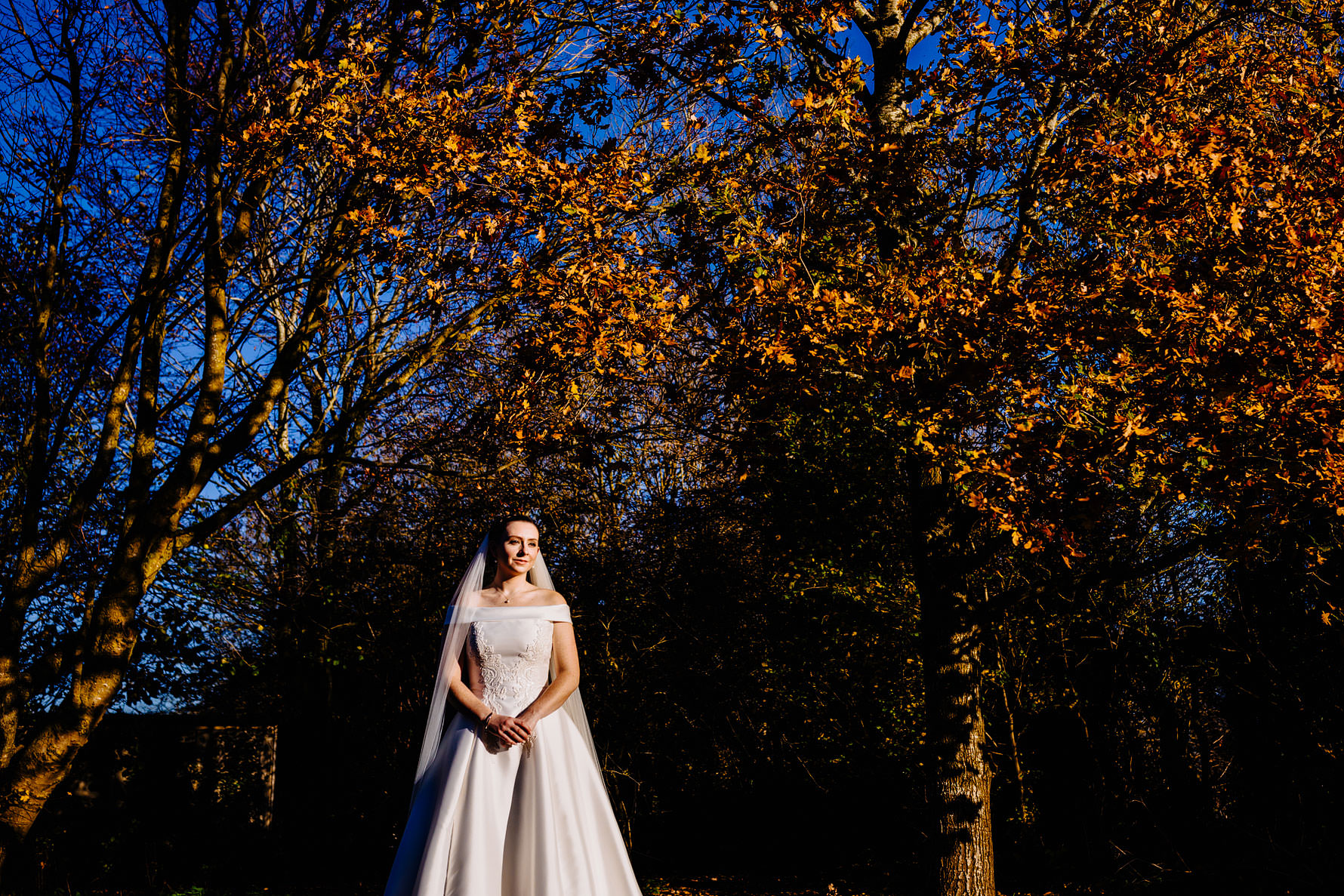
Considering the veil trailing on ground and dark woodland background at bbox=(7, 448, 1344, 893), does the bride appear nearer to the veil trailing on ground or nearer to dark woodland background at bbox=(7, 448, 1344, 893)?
the veil trailing on ground

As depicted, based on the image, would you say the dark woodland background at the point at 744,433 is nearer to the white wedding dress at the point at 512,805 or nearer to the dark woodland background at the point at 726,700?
the dark woodland background at the point at 726,700

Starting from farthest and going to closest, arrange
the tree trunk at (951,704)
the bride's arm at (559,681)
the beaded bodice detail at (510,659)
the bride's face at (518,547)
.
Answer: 1. the tree trunk at (951,704)
2. the bride's face at (518,547)
3. the beaded bodice detail at (510,659)
4. the bride's arm at (559,681)

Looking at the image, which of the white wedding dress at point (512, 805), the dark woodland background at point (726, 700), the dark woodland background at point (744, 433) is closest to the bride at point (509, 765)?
the white wedding dress at point (512, 805)

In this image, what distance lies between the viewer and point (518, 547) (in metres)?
4.87

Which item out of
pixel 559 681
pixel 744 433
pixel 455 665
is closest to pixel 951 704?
pixel 744 433

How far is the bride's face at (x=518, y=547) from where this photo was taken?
15.9ft

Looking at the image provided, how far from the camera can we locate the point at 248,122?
6785mm

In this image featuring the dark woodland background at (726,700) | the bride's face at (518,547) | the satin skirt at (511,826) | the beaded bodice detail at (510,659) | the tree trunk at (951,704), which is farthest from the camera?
the dark woodland background at (726,700)

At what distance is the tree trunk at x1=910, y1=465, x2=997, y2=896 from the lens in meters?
7.41

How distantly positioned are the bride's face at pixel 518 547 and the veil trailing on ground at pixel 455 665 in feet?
0.45

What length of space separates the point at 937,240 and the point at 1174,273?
1.57 metres

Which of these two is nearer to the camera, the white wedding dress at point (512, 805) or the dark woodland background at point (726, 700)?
the white wedding dress at point (512, 805)

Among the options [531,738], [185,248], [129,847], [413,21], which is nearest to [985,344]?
[531,738]

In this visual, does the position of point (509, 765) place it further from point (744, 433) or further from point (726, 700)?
point (726, 700)
